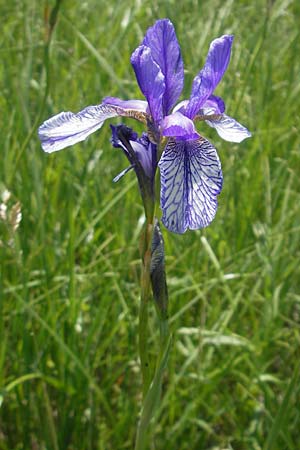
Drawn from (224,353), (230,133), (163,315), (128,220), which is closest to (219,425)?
(224,353)

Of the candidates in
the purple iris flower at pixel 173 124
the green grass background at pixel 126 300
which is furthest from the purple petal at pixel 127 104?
the green grass background at pixel 126 300

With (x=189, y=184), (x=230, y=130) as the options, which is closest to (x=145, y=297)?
(x=189, y=184)

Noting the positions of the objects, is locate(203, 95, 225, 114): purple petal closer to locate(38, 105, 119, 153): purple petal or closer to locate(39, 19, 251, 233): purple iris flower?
locate(39, 19, 251, 233): purple iris flower

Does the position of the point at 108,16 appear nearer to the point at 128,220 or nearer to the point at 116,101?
the point at 128,220

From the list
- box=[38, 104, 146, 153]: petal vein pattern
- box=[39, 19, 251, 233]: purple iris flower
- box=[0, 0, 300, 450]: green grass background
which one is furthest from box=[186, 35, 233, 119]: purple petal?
box=[0, 0, 300, 450]: green grass background

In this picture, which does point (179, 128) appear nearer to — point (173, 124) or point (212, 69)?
point (173, 124)
